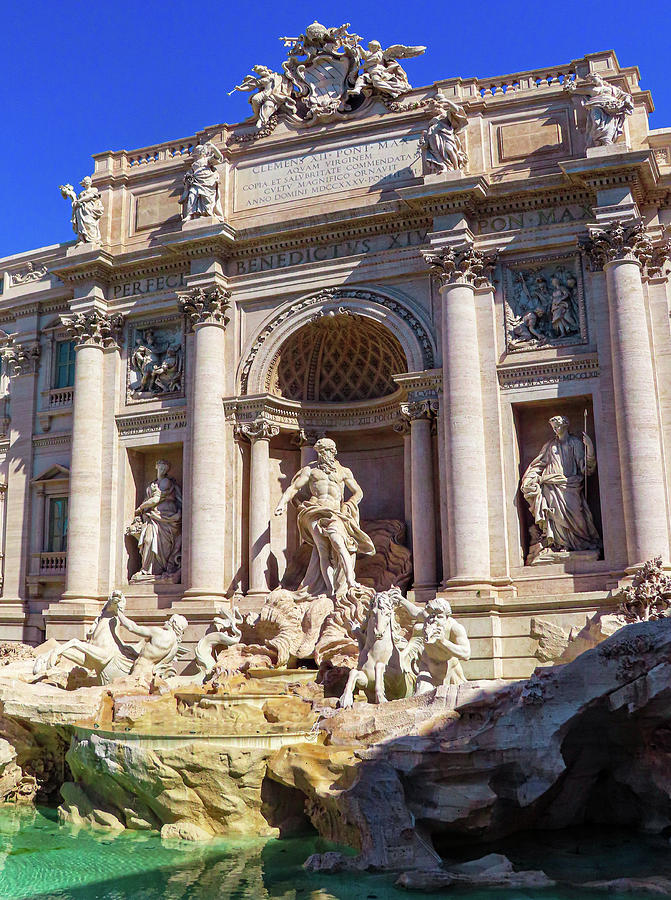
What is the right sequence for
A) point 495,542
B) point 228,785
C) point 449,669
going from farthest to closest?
point 495,542, point 449,669, point 228,785

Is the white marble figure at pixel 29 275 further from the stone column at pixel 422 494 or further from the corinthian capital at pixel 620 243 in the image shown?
the corinthian capital at pixel 620 243

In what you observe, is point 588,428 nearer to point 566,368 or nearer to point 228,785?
point 566,368

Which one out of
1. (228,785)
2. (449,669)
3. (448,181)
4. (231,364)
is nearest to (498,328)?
(448,181)

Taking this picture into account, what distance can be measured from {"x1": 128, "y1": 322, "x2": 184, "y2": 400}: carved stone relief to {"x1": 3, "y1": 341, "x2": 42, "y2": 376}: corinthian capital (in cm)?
331

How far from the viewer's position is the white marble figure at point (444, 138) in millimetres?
19406

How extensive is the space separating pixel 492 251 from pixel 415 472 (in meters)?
4.72

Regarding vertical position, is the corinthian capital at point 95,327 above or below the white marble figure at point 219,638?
above

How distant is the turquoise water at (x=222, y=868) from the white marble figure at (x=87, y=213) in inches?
568

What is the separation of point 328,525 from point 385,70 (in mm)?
10125

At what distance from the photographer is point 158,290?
2242 cm

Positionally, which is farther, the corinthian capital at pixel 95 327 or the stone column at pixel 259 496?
the corinthian capital at pixel 95 327

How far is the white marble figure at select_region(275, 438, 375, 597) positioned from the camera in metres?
19.0

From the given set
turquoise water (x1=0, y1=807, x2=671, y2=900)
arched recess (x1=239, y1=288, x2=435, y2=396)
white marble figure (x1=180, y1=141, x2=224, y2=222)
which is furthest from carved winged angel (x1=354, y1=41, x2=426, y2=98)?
turquoise water (x1=0, y1=807, x2=671, y2=900)

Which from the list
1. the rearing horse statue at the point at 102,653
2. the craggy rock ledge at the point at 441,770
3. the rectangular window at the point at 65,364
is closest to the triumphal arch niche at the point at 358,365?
the rectangular window at the point at 65,364
